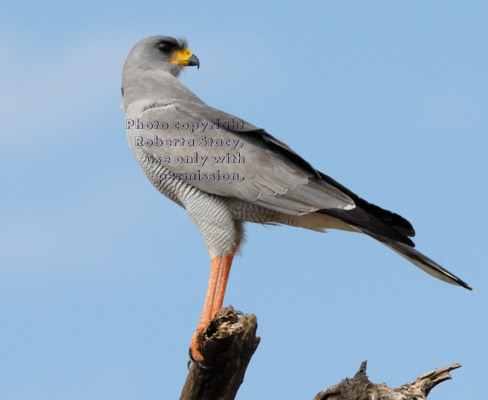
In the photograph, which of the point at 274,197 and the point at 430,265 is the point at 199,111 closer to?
the point at 274,197

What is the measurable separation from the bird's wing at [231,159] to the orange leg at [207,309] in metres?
0.78

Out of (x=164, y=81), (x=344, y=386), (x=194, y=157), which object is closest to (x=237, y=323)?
(x=344, y=386)

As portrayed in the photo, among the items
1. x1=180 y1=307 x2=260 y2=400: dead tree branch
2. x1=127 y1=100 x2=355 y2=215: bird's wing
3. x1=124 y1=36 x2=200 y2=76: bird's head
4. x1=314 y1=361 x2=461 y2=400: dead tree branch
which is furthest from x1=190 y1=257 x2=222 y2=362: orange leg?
x1=124 y1=36 x2=200 y2=76: bird's head

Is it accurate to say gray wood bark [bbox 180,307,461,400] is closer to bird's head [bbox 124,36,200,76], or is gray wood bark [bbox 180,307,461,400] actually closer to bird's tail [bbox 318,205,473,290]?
bird's tail [bbox 318,205,473,290]

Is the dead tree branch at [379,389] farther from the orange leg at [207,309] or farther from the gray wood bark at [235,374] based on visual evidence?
the orange leg at [207,309]

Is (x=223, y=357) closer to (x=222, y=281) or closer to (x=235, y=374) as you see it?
(x=235, y=374)

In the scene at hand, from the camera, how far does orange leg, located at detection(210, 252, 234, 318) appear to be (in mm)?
7535

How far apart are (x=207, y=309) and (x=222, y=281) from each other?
556 mm

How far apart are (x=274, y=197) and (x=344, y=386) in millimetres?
2049

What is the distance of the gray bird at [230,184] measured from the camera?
7.43m

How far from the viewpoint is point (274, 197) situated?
752 centimetres

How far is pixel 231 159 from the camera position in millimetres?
7688

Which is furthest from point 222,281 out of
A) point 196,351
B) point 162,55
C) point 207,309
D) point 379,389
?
point 162,55

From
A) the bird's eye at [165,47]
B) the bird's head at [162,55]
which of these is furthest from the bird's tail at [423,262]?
the bird's eye at [165,47]
